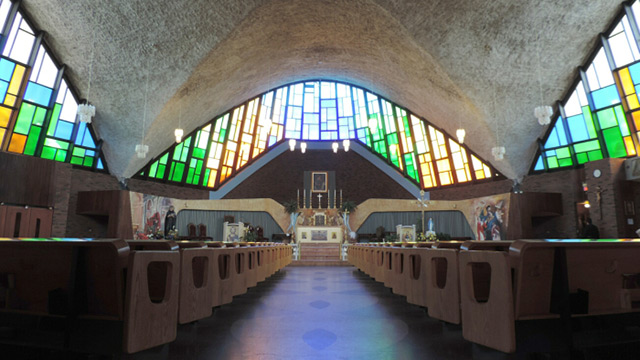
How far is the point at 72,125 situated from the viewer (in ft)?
43.4

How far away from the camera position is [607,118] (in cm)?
1239

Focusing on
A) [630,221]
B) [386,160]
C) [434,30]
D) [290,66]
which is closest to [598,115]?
[630,221]

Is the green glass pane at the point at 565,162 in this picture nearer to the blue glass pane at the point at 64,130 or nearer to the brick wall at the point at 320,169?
the brick wall at the point at 320,169

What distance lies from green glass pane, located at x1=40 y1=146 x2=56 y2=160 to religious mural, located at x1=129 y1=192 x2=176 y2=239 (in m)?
2.94

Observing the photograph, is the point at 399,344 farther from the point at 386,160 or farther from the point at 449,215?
the point at 386,160

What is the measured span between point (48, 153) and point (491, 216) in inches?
691

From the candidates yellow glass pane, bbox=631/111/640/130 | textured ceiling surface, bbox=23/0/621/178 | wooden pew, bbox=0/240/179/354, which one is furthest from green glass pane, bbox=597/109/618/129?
wooden pew, bbox=0/240/179/354

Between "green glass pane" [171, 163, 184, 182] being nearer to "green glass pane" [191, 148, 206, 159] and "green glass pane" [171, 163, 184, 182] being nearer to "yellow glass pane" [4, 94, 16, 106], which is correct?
"green glass pane" [191, 148, 206, 159]

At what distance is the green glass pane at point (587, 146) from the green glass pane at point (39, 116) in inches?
742

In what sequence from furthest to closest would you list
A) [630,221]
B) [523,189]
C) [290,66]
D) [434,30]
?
[290,66] → [523,189] → [434,30] → [630,221]

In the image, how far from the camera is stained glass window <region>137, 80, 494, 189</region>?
1831 centimetres

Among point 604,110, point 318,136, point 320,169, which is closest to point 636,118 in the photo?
point 604,110

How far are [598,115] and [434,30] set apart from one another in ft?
21.0

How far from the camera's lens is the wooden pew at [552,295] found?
207 cm
